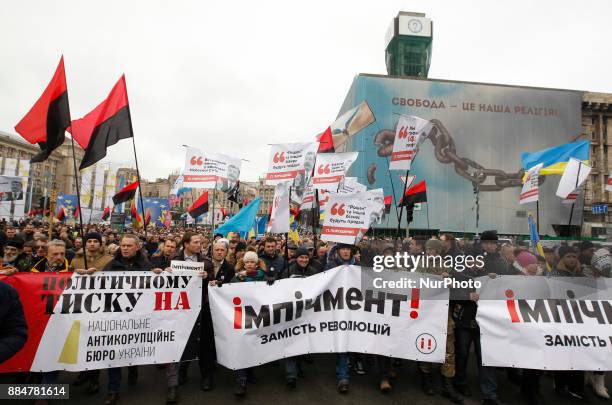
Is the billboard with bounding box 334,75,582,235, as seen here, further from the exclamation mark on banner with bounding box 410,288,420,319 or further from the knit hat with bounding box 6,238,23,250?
the knit hat with bounding box 6,238,23,250

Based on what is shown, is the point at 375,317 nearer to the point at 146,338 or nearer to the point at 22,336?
the point at 146,338

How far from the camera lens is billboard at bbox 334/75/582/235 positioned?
43344 millimetres

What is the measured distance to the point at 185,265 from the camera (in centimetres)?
503

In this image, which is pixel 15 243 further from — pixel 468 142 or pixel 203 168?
pixel 468 142

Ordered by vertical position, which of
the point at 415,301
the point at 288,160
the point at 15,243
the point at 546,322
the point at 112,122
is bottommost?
the point at 546,322

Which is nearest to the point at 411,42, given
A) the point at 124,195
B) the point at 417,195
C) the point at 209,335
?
the point at 417,195

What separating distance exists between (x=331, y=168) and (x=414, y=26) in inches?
2520

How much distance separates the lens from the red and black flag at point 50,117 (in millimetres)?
5797

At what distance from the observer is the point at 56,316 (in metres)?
4.52

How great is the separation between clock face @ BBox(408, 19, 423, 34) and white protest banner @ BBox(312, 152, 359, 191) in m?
63.0

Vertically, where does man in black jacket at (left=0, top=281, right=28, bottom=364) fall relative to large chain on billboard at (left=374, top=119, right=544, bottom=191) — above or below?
below

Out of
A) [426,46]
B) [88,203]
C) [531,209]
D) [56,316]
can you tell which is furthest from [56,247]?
[426,46]

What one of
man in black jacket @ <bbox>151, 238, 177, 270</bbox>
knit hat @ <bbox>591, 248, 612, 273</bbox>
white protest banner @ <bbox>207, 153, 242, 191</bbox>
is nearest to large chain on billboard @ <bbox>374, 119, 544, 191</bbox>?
white protest banner @ <bbox>207, 153, 242, 191</bbox>

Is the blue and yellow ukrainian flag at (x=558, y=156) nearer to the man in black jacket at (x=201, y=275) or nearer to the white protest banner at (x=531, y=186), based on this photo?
the white protest banner at (x=531, y=186)
